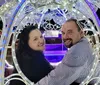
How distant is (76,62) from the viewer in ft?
4.55

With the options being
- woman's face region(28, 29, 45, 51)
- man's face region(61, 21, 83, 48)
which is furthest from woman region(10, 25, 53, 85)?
man's face region(61, 21, 83, 48)

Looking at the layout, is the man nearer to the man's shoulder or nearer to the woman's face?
the man's shoulder

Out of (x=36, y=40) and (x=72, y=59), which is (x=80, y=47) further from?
(x=36, y=40)

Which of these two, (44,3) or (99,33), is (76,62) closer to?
(99,33)

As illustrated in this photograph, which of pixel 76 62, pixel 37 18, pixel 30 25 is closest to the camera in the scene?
pixel 76 62

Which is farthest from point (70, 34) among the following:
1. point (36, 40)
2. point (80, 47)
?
point (36, 40)

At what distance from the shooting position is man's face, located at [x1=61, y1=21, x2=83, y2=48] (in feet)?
4.64

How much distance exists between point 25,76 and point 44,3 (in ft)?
1.55

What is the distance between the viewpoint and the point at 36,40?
4.69 ft

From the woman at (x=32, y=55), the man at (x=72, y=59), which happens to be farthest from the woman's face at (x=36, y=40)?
the man at (x=72, y=59)

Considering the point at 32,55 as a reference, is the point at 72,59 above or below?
below

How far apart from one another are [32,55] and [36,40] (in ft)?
0.32

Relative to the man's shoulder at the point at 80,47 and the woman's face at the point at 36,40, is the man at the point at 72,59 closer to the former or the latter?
the man's shoulder at the point at 80,47

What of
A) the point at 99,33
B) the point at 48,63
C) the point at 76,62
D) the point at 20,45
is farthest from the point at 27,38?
the point at 99,33
